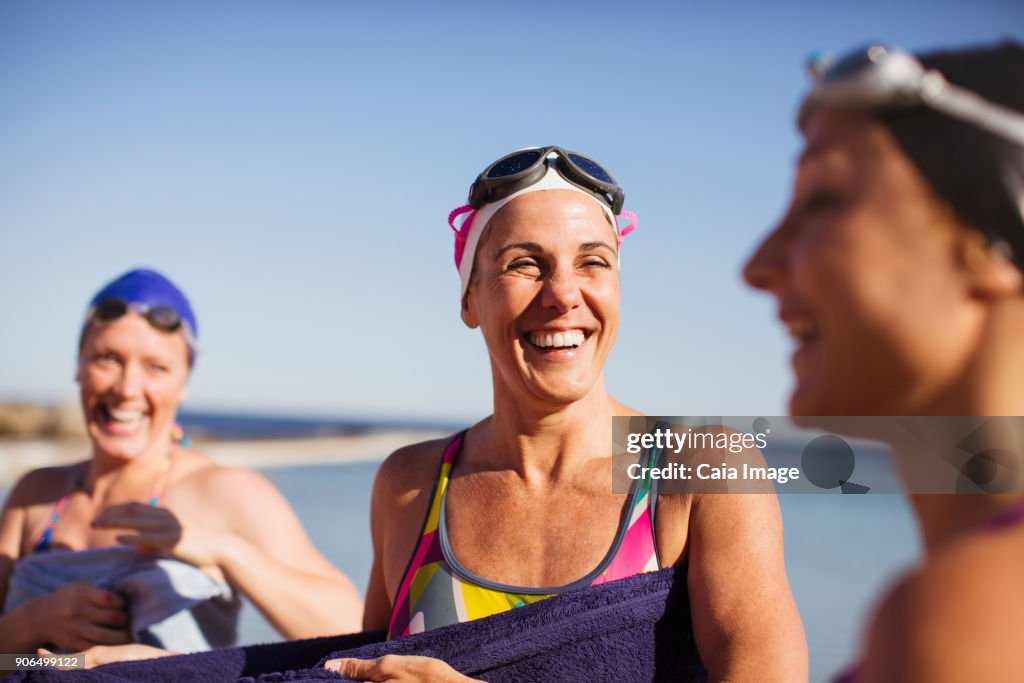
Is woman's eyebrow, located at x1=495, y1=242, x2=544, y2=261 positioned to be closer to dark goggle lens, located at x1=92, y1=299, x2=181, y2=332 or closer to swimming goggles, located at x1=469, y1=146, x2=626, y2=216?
swimming goggles, located at x1=469, y1=146, x2=626, y2=216

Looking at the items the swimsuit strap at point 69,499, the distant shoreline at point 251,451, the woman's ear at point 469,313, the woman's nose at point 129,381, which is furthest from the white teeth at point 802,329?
the distant shoreline at point 251,451

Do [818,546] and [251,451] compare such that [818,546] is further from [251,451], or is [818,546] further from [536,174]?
[251,451]

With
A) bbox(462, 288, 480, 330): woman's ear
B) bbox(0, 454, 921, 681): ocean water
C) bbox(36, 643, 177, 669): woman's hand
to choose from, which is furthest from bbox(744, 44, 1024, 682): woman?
bbox(36, 643, 177, 669): woman's hand

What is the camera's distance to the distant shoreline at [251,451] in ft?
60.3

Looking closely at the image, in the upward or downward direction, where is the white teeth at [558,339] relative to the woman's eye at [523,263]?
downward

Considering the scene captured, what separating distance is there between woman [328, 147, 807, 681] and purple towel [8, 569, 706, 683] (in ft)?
0.22

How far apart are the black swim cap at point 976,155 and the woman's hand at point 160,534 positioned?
316 cm

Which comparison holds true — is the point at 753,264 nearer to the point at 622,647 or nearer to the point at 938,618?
the point at 938,618

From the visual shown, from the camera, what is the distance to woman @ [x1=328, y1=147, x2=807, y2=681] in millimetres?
2359

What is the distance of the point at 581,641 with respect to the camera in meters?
2.35

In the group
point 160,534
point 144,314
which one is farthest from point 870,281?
point 144,314

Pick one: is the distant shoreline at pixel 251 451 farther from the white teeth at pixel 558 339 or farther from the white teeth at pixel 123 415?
the white teeth at pixel 558 339

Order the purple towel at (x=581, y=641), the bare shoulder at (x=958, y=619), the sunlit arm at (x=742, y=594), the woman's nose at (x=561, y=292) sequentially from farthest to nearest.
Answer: the woman's nose at (x=561, y=292)
the purple towel at (x=581, y=641)
the sunlit arm at (x=742, y=594)
the bare shoulder at (x=958, y=619)

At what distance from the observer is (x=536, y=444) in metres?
2.83
